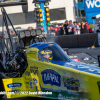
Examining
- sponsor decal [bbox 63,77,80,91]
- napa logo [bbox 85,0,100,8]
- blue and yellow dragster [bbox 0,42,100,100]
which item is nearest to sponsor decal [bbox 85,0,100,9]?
napa logo [bbox 85,0,100,8]

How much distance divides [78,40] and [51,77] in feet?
36.6

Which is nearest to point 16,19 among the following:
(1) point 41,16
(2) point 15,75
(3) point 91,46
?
(1) point 41,16

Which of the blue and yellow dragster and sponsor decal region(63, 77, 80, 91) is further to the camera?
sponsor decal region(63, 77, 80, 91)

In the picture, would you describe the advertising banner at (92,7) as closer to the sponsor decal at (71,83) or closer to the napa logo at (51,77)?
the napa logo at (51,77)

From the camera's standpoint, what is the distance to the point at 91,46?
1561cm

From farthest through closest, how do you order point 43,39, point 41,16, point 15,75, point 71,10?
point 71,10
point 41,16
point 43,39
point 15,75

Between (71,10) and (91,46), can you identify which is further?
(71,10)

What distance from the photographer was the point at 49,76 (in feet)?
17.3

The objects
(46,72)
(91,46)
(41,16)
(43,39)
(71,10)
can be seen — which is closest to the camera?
(46,72)

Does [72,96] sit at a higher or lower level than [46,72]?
lower

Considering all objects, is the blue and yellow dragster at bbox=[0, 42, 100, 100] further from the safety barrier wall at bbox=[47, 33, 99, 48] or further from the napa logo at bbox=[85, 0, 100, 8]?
the napa logo at bbox=[85, 0, 100, 8]

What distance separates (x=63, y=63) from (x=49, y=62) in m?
0.36

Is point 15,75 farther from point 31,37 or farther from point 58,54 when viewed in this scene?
point 31,37

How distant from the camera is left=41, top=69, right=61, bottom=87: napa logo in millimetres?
5098
